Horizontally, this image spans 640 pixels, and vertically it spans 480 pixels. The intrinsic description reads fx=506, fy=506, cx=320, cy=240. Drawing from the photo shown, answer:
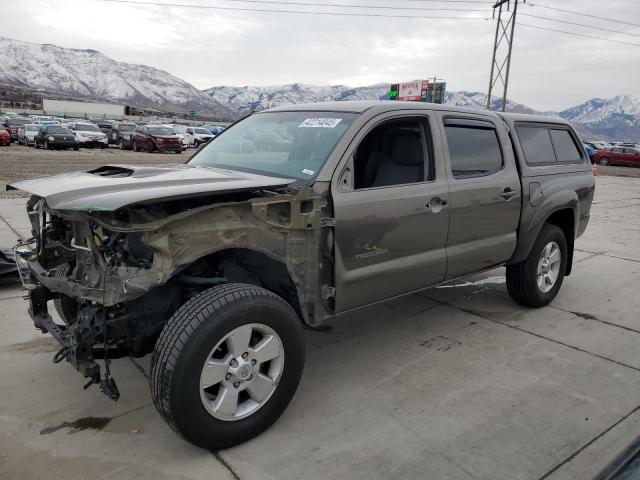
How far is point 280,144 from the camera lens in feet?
11.8

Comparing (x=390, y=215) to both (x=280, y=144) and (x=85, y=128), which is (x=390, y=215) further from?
(x=85, y=128)

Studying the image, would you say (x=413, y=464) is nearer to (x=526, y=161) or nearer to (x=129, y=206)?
(x=129, y=206)

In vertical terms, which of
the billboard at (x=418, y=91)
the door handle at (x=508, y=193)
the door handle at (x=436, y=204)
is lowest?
the door handle at (x=436, y=204)

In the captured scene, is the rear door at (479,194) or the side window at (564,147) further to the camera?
the side window at (564,147)

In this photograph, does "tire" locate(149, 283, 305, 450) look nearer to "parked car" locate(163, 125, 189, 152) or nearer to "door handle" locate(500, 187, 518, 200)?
"door handle" locate(500, 187, 518, 200)

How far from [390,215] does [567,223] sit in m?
2.73

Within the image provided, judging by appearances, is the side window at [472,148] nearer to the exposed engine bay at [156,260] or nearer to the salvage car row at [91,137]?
the exposed engine bay at [156,260]

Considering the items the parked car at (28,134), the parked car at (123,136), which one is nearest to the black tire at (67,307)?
the parked car at (123,136)

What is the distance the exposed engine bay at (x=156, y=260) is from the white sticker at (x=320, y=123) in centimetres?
65

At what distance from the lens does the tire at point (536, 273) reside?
15.4 ft

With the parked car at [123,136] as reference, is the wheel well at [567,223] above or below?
below

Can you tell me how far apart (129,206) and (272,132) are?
1.62 metres

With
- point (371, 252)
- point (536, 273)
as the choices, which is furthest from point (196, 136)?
point (371, 252)

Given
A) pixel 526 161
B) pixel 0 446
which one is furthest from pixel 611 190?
pixel 0 446
